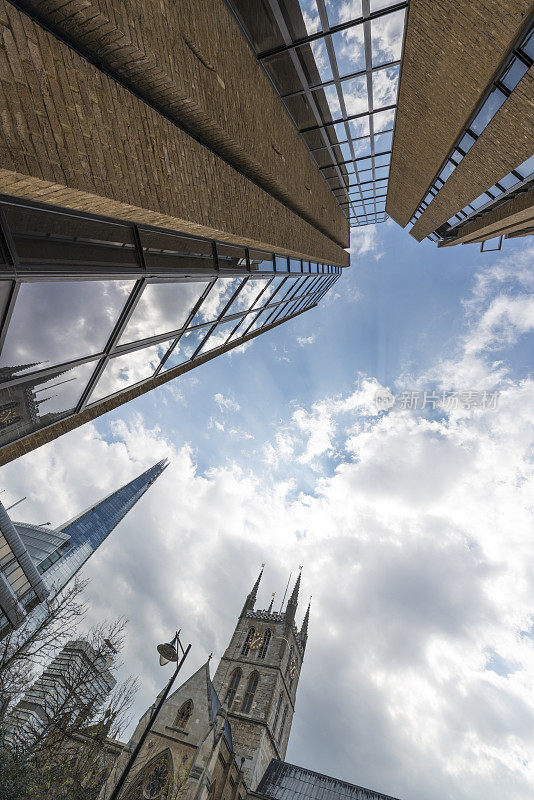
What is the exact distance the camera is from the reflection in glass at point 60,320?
4590 mm

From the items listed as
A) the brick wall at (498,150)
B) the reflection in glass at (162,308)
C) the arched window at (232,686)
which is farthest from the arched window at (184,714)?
the brick wall at (498,150)

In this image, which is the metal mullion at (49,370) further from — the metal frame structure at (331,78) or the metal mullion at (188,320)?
the metal frame structure at (331,78)

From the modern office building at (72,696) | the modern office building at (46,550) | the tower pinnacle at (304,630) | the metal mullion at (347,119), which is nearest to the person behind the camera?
the metal mullion at (347,119)

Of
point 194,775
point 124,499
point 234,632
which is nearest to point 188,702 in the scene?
point 194,775

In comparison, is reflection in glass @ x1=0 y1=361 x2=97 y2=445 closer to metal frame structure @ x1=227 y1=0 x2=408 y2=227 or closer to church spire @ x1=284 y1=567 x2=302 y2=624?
metal frame structure @ x1=227 y1=0 x2=408 y2=227

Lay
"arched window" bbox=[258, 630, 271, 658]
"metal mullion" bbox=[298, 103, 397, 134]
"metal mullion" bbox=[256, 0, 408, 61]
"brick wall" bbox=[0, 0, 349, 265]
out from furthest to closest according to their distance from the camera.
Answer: "arched window" bbox=[258, 630, 271, 658], "metal mullion" bbox=[298, 103, 397, 134], "metal mullion" bbox=[256, 0, 408, 61], "brick wall" bbox=[0, 0, 349, 265]

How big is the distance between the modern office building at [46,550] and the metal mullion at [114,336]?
623 inches

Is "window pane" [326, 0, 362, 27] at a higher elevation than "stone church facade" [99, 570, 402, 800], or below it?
higher

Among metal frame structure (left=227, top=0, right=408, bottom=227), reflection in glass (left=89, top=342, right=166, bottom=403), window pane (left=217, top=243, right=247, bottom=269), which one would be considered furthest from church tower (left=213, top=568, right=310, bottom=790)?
metal frame structure (left=227, top=0, right=408, bottom=227)

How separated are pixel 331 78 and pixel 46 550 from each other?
75.3 m

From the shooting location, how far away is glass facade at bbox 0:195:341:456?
4.32 m

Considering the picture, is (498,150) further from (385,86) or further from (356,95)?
(356,95)

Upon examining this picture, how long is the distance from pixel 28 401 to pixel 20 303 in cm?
178

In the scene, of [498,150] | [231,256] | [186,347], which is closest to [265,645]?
[186,347]
